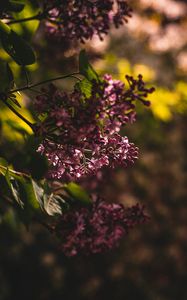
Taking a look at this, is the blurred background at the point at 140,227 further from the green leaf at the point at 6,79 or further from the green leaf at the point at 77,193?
the green leaf at the point at 77,193

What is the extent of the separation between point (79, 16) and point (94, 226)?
22.6 inches

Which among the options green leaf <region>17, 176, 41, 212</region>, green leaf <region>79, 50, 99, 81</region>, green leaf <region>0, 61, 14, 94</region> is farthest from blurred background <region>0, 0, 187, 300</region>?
green leaf <region>79, 50, 99, 81</region>

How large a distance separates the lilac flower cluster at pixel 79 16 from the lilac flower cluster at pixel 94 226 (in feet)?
1.60

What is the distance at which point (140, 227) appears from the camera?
529 centimetres

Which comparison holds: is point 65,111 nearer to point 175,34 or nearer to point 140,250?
point 140,250

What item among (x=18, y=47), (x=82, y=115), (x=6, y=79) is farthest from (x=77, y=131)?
(x=6, y=79)

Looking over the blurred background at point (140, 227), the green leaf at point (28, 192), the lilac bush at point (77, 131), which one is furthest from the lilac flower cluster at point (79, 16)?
the blurred background at point (140, 227)

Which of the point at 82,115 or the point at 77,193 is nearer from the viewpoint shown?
the point at 82,115

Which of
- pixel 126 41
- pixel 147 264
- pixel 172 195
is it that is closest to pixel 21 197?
pixel 147 264

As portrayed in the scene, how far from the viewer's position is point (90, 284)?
456 cm

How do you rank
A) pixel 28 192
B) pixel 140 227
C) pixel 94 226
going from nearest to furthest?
1. pixel 28 192
2. pixel 94 226
3. pixel 140 227

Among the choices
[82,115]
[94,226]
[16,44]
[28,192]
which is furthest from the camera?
[94,226]

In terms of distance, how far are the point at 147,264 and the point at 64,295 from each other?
1034 millimetres

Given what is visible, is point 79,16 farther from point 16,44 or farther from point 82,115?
point 82,115
